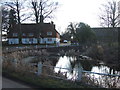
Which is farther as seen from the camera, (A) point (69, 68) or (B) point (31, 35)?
(B) point (31, 35)

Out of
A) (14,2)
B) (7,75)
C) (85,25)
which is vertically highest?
(14,2)

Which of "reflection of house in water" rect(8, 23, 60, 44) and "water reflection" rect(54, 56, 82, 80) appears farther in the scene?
"reflection of house in water" rect(8, 23, 60, 44)

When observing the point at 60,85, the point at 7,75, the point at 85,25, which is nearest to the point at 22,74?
the point at 7,75

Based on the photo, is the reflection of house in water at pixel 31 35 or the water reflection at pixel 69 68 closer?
the water reflection at pixel 69 68

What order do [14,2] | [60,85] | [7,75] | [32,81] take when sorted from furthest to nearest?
[14,2]
[7,75]
[32,81]
[60,85]

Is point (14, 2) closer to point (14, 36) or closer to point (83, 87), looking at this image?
point (14, 36)

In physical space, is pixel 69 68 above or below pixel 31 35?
below

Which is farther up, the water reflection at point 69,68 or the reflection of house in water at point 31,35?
the reflection of house in water at point 31,35

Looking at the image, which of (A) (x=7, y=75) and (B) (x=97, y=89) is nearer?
(B) (x=97, y=89)

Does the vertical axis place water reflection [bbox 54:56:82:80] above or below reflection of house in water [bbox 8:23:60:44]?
below

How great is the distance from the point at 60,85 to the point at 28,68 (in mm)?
3123

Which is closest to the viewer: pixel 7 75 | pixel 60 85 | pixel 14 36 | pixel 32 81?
pixel 60 85

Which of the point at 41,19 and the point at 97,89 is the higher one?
the point at 41,19

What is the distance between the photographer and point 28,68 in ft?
35.4
